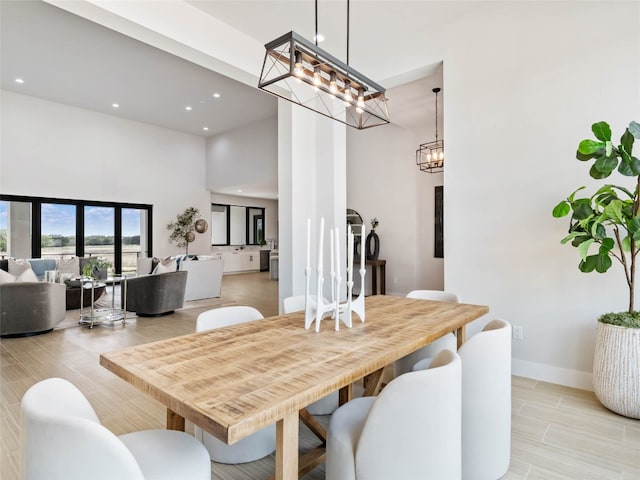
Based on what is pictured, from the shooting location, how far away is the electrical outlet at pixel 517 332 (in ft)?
10.2

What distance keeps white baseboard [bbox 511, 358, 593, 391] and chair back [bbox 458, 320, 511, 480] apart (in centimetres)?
160

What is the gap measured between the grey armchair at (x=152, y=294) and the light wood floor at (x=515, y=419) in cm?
129

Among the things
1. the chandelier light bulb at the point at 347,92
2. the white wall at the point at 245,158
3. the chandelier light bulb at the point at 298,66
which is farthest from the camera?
the white wall at the point at 245,158

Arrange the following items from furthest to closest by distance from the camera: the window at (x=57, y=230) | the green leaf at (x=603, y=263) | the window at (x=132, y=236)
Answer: the window at (x=132, y=236)
the window at (x=57, y=230)
the green leaf at (x=603, y=263)

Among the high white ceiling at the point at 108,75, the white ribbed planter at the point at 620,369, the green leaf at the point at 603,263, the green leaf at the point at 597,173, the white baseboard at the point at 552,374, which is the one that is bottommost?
the white baseboard at the point at 552,374

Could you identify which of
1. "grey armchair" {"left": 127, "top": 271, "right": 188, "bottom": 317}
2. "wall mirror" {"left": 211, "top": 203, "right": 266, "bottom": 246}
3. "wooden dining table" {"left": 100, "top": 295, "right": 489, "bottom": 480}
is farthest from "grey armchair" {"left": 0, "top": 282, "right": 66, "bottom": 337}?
"wall mirror" {"left": 211, "top": 203, "right": 266, "bottom": 246}

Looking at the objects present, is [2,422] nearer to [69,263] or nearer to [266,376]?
[266,376]

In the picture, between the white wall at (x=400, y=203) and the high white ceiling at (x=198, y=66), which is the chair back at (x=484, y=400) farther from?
the white wall at (x=400, y=203)

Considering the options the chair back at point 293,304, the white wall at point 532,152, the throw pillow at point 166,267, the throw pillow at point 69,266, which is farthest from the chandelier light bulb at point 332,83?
the throw pillow at point 69,266

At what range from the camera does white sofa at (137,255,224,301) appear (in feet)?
21.9

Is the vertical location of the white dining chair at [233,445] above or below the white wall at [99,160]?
below

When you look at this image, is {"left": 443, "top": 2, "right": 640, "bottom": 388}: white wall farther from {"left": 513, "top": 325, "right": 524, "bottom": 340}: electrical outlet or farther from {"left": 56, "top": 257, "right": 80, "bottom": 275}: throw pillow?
{"left": 56, "top": 257, "right": 80, "bottom": 275}: throw pillow

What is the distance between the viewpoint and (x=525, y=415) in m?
2.43

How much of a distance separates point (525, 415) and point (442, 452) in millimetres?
1647
